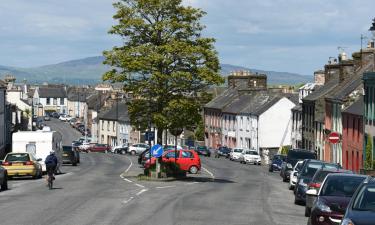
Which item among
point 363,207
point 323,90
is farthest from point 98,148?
point 363,207

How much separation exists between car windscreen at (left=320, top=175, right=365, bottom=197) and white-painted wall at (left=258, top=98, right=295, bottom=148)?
84681 millimetres

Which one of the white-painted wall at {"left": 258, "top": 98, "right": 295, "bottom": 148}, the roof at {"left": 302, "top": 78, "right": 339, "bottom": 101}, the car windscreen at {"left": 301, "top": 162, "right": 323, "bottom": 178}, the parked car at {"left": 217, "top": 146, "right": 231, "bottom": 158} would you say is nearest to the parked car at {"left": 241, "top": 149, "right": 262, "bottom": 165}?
the roof at {"left": 302, "top": 78, "right": 339, "bottom": 101}

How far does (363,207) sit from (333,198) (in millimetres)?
4922

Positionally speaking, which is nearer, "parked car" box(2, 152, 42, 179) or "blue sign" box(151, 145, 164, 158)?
"blue sign" box(151, 145, 164, 158)

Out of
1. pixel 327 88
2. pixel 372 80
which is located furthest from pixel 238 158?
pixel 372 80

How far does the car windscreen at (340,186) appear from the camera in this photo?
22.3 meters

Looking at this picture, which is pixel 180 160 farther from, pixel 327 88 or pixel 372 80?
pixel 327 88

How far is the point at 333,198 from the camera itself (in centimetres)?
2153

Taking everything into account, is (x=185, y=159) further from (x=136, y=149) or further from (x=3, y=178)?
(x=136, y=149)

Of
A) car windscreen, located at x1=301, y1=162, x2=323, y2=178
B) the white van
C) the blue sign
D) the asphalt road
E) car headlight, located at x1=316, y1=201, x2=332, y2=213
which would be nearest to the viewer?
car headlight, located at x1=316, y1=201, x2=332, y2=213

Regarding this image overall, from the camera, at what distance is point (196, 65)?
4678 cm

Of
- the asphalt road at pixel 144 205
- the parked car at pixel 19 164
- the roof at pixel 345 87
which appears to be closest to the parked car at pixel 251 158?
the roof at pixel 345 87

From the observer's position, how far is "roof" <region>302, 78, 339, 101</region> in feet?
268

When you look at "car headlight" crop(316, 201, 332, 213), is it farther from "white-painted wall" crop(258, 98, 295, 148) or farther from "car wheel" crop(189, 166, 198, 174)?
"white-painted wall" crop(258, 98, 295, 148)
